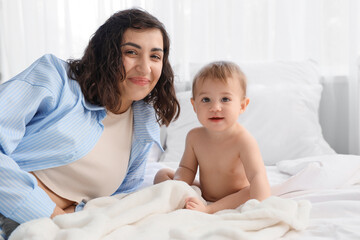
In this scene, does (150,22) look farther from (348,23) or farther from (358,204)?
(348,23)

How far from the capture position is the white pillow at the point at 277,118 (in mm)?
1959

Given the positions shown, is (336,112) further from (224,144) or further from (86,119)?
(86,119)

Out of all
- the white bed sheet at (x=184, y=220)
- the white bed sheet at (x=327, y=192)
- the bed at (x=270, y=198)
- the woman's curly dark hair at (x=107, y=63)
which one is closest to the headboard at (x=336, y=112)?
the bed at (x=270, y=198)

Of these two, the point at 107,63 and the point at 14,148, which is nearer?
the point at 14,148

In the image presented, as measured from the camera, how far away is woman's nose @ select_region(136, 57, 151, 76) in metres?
1.25

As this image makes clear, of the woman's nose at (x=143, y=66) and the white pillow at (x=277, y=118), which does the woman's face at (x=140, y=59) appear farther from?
the white pillow at (x=277, y=118)

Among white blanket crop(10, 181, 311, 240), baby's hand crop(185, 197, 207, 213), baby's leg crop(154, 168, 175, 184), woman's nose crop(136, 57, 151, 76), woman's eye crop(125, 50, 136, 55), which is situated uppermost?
woman's eye crop(125, 50, 136, 55)

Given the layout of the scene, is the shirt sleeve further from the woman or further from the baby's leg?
the baby's leg

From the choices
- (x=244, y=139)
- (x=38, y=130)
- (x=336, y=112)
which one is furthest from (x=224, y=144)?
(x=336, y=112)

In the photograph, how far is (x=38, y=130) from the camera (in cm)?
113

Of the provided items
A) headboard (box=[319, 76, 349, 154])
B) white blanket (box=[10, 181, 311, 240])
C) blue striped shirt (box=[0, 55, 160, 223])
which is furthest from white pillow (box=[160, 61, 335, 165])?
white blanket (box=[10, 181, 311, 240])

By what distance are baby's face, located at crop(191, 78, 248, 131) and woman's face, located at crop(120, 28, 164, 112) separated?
0.18 meters

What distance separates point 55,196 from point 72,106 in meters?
0.29

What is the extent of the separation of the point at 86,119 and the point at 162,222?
0.47 metres
